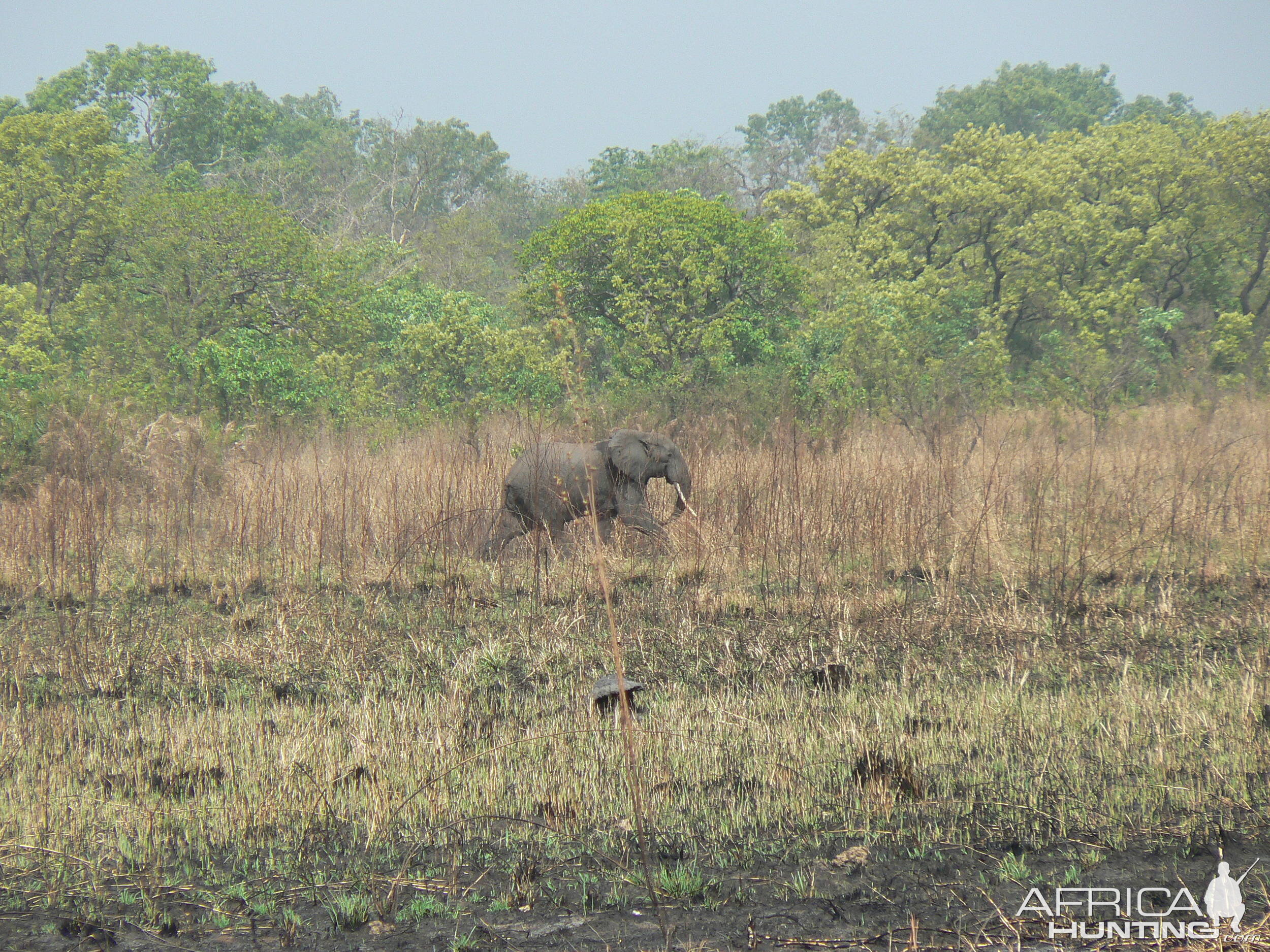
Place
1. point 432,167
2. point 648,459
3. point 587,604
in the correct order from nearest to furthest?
point 587,604
point 648,459
point 432,167

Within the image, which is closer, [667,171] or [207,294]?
[207,294]

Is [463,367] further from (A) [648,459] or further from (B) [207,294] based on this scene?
(A) [648,459]

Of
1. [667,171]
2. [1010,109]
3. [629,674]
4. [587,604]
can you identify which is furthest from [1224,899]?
[1010,109]

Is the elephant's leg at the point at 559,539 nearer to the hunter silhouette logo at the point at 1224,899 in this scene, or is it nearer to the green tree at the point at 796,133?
the hunter silhouette logo at the point at 1224,899

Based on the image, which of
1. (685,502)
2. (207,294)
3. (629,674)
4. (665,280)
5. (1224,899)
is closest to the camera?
(1224,899)

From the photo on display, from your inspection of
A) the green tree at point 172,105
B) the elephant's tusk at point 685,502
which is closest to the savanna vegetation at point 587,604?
the elephant's tusk at point 685,502

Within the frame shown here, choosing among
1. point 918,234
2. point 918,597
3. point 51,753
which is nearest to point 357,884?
point 51,753

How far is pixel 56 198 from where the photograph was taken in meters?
18.4

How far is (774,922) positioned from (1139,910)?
42.5 inches

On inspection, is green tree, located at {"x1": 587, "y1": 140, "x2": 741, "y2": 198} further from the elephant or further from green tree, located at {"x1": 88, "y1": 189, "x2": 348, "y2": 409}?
Result: the elephant

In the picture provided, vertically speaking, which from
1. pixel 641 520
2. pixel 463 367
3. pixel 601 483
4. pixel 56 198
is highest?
pixel 56 198

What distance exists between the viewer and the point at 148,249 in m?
16.4

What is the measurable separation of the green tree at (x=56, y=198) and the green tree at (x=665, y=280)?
8.87 metres

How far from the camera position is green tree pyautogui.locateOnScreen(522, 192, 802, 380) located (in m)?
14.7
